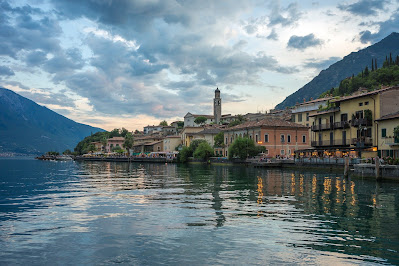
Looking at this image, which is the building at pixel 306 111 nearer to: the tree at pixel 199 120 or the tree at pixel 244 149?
the tree at pixel 244 149

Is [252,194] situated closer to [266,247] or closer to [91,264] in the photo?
[266,247]

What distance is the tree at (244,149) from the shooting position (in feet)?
250

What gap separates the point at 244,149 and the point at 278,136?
30.4ft

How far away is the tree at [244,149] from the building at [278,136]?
2.91m

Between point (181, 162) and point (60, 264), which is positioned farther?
point (181, 162)

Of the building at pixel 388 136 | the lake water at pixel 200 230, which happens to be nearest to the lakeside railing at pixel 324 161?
the building at pixel 388 136

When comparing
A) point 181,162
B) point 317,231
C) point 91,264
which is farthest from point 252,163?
point 91,264

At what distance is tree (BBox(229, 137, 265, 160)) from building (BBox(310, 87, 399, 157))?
1417cm

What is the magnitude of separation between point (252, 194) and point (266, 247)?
1508 cm

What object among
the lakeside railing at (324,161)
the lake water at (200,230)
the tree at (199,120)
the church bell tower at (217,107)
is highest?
the church bell tower at (217,107)

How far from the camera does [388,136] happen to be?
4544cm

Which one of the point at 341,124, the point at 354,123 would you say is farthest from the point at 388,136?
the point at 341,124

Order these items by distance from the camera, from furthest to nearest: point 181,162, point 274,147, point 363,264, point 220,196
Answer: point 181,162 → point 274,147 → point 220,196 → point 363,264

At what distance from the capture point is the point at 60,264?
36.1 feet
